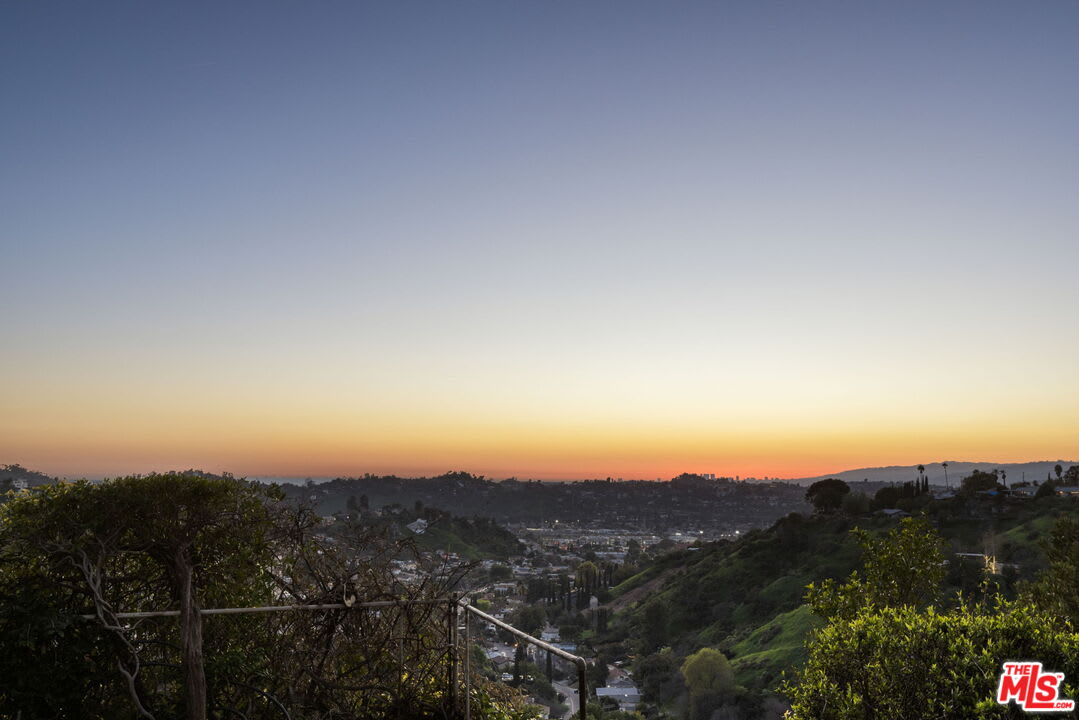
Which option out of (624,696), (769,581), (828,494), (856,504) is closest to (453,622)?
(624,696)

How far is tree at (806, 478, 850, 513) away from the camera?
49.1 meters

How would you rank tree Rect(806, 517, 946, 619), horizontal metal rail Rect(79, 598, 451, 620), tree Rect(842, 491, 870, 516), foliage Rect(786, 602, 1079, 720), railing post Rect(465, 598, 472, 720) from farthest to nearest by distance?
1. tree Rect(842, 491, 870, 516)
2. tree Rect(806, 517, 946, 619)
3. railing post Rect(465, 598, 472, 720)
4. horizontal metal rail Rect(79, 598, 451, 620)
5. foliage Rect(786, 602, 1079, 720)

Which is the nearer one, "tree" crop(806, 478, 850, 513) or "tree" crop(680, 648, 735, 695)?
"tree" crop(680, 648, 735, 695)

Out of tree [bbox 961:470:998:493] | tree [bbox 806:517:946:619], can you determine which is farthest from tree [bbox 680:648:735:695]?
tree [bbox 961:470:998:493]

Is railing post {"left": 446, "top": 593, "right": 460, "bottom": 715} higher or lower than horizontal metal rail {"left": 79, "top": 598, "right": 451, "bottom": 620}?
lower

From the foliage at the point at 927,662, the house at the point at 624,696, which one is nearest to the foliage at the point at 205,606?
the foliage at the point at 927,662

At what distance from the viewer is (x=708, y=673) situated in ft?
94.8

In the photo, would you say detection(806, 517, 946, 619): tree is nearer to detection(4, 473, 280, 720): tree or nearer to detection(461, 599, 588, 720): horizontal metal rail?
detection(461, 599, 588, 720): horizontal metal rail

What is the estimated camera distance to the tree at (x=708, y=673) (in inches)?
1107

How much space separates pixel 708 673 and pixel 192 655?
29521 millimetres

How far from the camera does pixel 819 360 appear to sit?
54.4 ft

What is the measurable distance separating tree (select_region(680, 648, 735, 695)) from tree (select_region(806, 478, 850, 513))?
23399 mm

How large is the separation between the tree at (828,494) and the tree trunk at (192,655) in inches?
2010

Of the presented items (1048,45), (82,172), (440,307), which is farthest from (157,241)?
(1048,45)
